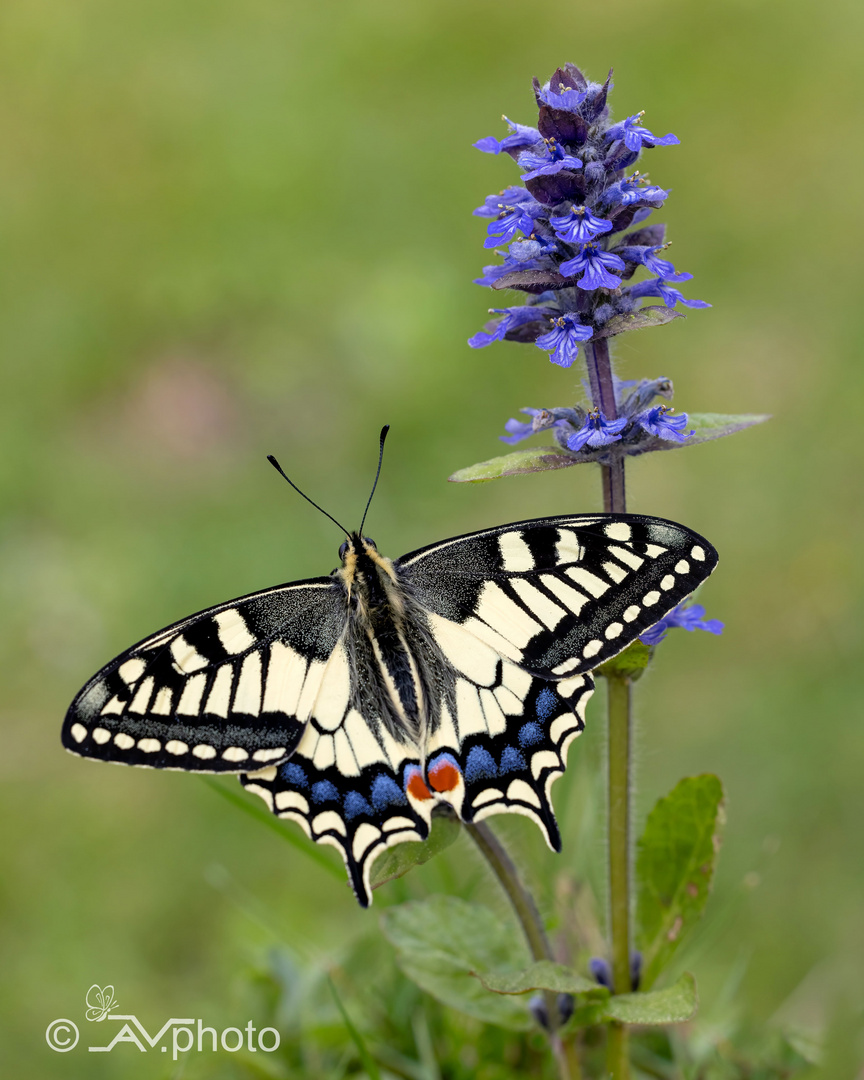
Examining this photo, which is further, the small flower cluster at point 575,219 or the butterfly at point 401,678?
the butterfly at point 401,678

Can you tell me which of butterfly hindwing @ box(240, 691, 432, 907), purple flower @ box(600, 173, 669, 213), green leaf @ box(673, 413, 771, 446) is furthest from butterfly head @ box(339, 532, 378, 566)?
purple flower @ box(600, 173, 669, 213)

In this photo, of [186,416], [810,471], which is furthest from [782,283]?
[186,416]

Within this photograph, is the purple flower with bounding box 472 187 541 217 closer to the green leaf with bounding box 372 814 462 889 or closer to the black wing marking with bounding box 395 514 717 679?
the black wing marking with bounding box 395 514 717 679

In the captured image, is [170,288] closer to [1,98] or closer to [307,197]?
[307,197]

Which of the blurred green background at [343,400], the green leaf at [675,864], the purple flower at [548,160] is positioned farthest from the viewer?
the blurred green background at [343,400]

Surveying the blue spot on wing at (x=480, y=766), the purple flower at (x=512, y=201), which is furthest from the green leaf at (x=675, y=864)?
the purple flower at (x=512, y=201)

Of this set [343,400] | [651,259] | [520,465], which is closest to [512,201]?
[651,259]

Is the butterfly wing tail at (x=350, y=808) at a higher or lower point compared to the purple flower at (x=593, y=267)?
lower

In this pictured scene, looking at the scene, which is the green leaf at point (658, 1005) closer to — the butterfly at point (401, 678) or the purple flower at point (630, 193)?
the butterfly at point (401, 678)
